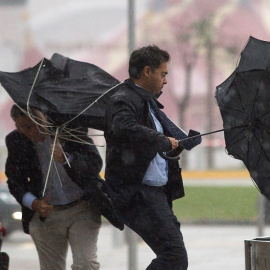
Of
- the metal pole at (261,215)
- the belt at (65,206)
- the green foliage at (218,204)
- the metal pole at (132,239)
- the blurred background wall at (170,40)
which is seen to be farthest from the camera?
the blurred background wall at (170,40)

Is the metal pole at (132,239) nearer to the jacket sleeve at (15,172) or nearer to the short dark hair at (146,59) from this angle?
the jacket sleeve at (15,172)

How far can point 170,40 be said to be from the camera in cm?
3228

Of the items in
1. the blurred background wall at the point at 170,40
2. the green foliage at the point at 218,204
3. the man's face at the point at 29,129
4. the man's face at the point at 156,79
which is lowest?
the man's face at the point at 156,79

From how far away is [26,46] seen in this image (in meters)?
33.6

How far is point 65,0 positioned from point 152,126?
32024 mm

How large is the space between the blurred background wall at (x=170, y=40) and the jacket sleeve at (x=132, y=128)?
82.7 feet

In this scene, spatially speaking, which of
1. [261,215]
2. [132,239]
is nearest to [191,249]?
[261,215]

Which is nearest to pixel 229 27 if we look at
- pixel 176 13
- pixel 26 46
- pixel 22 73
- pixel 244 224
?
pixel 176 13

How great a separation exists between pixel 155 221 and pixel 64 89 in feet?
4.44

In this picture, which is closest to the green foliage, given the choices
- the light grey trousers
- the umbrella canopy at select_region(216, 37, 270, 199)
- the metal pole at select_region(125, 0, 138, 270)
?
the metal pole at select_region(125, 0, 138, 270)

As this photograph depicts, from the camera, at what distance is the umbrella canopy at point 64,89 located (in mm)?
6348

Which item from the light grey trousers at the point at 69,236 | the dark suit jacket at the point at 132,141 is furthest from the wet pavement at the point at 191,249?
the dark suit jacket at the point at 132,141

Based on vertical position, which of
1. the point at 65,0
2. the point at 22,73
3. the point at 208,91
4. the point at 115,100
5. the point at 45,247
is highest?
the point at 65,0

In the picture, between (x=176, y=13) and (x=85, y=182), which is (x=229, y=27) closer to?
(x=176, y=13)
